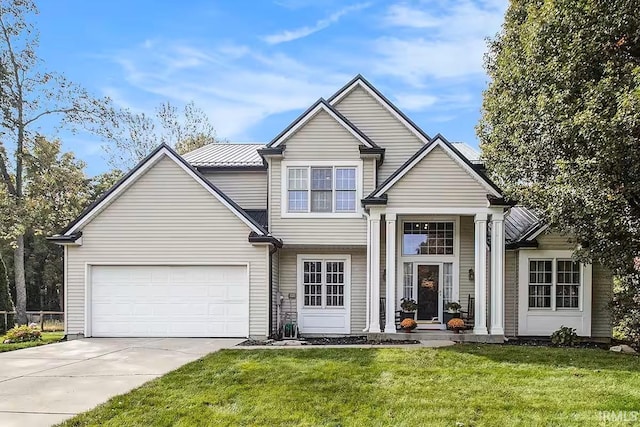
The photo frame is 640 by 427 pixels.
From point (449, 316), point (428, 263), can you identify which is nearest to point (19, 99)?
point (428, 263)

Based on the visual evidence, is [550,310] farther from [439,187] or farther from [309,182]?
[309,182]

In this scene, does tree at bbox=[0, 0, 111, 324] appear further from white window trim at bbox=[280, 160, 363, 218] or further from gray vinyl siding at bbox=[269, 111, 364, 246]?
white window trim at bbox=[280, 160, 363, 218]

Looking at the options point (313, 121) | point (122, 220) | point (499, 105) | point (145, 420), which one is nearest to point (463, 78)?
point (499, 105)

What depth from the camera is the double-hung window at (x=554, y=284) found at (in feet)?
47.8

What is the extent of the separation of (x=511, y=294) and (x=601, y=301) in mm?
2543

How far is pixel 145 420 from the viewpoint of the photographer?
6262mm

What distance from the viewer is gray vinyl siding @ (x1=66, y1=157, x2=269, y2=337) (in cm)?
1385

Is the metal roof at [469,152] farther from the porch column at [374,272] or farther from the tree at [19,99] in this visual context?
the tree at [19,99]

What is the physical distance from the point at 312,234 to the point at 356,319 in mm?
2920

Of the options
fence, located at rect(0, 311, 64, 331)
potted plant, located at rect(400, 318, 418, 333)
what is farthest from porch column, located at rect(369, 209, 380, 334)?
fence, located at rect(0, 311, 64, 331)

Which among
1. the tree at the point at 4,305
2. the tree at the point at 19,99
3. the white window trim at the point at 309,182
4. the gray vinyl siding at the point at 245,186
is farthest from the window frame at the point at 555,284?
the tree at the point at 19,99

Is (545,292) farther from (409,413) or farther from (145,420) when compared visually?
(145,420)

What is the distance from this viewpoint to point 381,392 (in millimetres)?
7418

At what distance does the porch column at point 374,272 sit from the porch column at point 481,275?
2642mm
